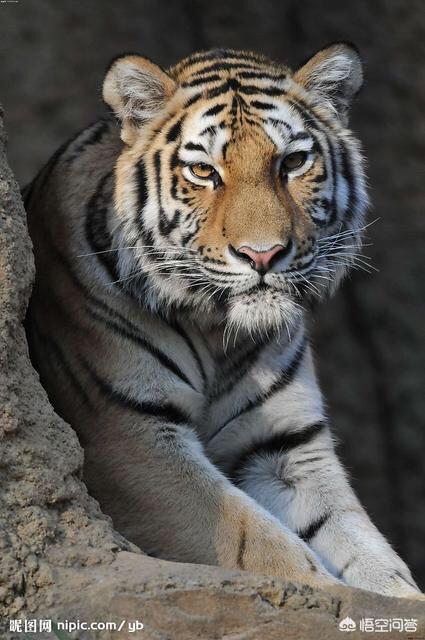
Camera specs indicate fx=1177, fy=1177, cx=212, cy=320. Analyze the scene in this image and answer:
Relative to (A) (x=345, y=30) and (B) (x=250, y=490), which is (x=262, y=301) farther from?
(A) (x=345, y=30)

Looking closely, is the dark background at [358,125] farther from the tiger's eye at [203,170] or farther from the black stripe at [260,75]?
the tiger's eye at [203,170]

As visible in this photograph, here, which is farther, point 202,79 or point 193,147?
point 202,79

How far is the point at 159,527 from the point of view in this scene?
3.57m

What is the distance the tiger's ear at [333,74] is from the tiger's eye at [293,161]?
0.33 metres

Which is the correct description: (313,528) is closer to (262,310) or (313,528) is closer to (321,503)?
(321,503)

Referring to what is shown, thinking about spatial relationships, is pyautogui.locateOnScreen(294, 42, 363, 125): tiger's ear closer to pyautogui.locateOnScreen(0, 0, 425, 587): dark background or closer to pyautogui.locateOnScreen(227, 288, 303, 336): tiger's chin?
pyautogui.locateOnScreen(227, 288, 303, 336): tiger's chin

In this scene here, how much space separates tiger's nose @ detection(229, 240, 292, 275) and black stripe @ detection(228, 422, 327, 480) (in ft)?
2.47

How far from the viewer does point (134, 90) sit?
3.82 m

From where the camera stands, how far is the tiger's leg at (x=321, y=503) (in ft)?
12.1

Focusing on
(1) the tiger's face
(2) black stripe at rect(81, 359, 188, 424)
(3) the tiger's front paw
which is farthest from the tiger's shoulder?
(3) the tiger's front paw

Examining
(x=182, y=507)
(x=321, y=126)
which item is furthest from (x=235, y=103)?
(x=182, y=507)

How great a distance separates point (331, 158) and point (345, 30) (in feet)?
9.28

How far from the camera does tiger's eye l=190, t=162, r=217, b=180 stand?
3721 millimetres

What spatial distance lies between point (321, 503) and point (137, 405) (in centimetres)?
73
